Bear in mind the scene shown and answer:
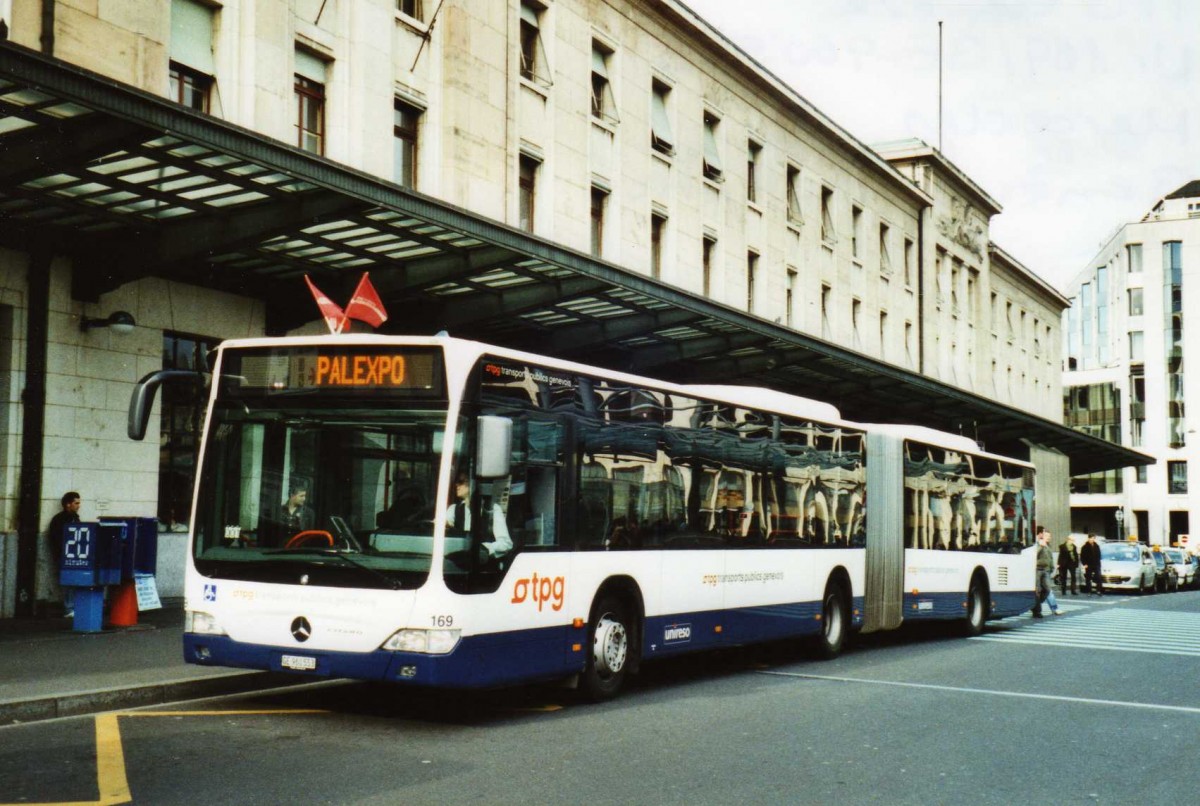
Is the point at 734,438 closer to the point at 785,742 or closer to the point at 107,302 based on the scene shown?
the point at 785,742

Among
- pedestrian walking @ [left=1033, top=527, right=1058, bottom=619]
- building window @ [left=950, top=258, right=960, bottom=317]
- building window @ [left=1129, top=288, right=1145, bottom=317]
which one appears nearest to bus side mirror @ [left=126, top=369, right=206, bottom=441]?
pedestrian walking @ [left=1033, top=527, right=1058, bottom=619]

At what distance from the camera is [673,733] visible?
927 centimetres

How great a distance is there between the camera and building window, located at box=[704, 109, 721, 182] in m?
31.7

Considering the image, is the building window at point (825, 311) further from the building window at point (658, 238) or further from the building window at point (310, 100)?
the building window at point (310, 100)

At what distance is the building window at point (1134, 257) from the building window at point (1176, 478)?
14.7 meters

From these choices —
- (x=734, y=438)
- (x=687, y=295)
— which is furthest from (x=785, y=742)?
(x=687, y=295)

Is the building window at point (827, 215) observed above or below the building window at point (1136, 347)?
below

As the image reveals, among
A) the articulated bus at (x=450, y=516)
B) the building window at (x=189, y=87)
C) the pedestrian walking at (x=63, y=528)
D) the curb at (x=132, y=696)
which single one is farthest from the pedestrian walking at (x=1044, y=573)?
the curb at (x=132, y=696)

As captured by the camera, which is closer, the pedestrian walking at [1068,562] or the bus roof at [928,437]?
the bus roof at [928,437]

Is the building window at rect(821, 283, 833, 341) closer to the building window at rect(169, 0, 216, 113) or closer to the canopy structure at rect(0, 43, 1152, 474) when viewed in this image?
the canopy structure at rect(0, 43, 1152, 474)

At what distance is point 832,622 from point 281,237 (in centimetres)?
842

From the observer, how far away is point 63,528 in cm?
1565

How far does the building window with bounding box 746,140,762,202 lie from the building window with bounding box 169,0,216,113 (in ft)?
60.0

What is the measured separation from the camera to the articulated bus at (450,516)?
29.3 feet
